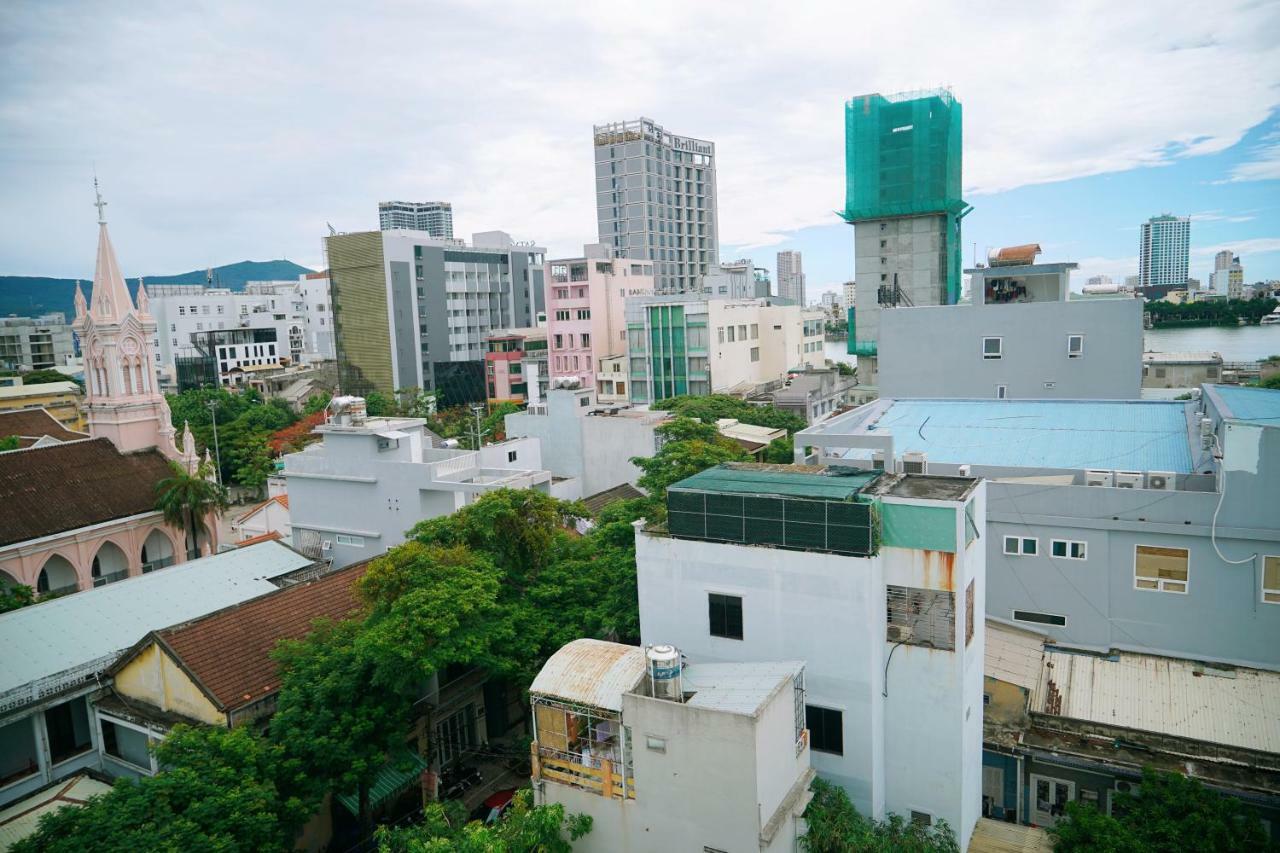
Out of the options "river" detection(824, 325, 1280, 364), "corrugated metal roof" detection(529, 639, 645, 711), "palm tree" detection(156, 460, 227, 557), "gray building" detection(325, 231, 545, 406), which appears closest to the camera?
"corrugated metal roof" detection(529, 639, 645, 711)

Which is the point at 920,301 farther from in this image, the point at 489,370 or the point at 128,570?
the point at 128,570

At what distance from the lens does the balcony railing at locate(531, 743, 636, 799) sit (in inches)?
538

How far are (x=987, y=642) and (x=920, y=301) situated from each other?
57.2 m

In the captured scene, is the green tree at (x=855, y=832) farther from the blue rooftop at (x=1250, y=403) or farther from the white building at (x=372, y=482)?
the white building at (x=372, y=482)

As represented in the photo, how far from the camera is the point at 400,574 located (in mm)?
18875

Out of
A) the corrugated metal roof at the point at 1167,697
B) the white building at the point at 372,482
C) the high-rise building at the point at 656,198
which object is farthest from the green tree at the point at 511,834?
the high-rise building at the point at 656,198

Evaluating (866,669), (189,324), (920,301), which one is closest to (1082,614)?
(866,669)

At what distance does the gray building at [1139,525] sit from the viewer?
1869 centimetres

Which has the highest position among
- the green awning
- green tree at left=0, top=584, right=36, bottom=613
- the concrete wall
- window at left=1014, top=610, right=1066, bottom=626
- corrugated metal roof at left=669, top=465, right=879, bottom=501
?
the concrete wall

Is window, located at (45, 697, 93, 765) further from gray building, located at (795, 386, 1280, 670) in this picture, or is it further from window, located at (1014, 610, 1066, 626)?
window, located at (1014, 610, 1066, 626)

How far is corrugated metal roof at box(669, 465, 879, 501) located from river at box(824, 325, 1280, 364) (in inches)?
2909

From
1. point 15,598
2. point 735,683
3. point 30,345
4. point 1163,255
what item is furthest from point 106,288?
point 1163,255

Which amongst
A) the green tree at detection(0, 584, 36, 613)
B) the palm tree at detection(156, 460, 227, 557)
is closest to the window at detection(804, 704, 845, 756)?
the green tree at detection(0, 584, 36, 613)

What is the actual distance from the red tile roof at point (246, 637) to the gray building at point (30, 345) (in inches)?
4252
